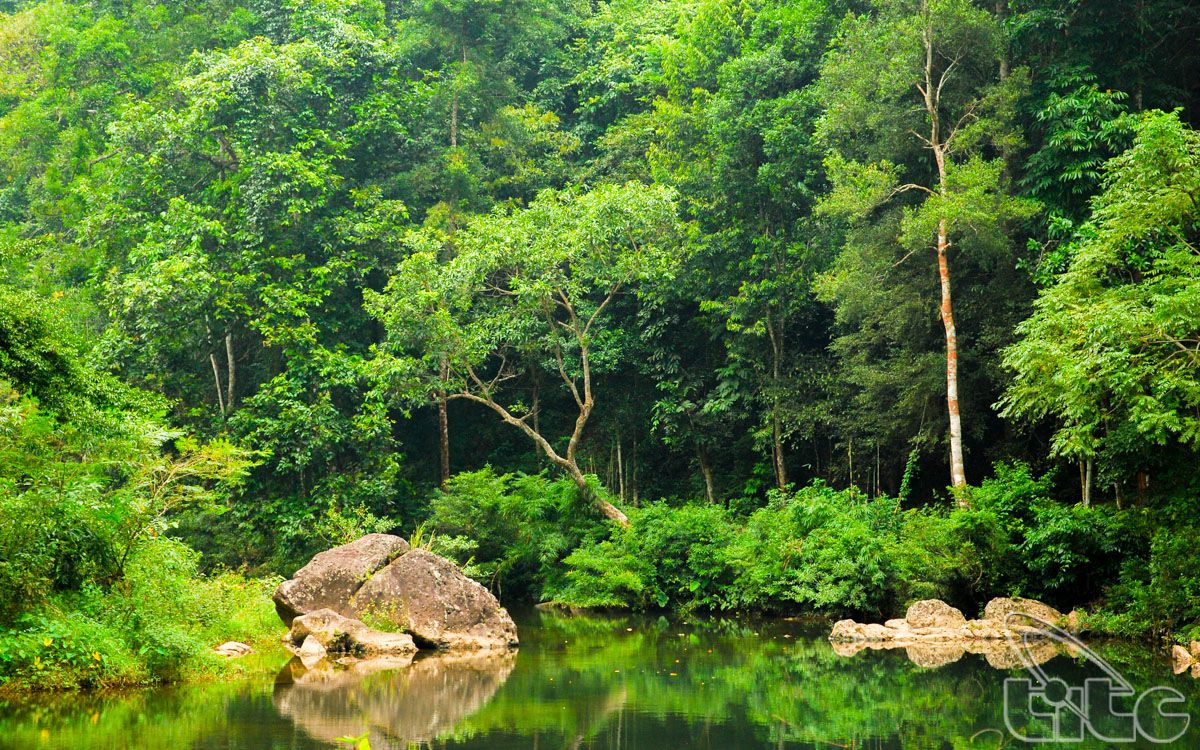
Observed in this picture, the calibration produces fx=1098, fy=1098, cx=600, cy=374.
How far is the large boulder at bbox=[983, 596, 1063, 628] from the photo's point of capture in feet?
50.6

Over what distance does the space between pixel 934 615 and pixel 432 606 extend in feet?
23.5

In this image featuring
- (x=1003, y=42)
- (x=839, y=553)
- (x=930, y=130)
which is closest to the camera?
(x=839, y=553)

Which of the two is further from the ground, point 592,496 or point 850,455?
point 850,455

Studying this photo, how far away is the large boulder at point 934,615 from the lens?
15.7 m

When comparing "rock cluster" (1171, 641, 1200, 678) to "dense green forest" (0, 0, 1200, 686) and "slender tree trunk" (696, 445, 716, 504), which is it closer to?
Result: "dense green forest" (0, 0, 1200, 686)

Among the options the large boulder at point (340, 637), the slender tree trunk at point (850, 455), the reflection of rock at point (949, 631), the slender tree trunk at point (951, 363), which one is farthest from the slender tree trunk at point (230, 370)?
the slender tree trunk at point (951, 363)

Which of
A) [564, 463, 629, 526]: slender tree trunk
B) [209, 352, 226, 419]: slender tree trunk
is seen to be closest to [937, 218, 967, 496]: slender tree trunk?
[564, 463, 629, 526]: slender tree trunk

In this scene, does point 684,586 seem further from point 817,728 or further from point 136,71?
point 136,71

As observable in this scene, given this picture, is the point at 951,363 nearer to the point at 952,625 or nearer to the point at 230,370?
the point at 952,625

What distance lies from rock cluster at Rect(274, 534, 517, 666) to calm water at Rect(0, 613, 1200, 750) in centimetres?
102

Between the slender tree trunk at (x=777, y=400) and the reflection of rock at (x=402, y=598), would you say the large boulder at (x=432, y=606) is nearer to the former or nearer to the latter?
the reflection of rock at (x=402, y=598)

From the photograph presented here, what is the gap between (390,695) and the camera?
→ 10711mm

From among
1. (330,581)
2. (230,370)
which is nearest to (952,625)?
(330,581)

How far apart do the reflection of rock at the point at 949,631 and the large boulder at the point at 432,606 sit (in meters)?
4.87
